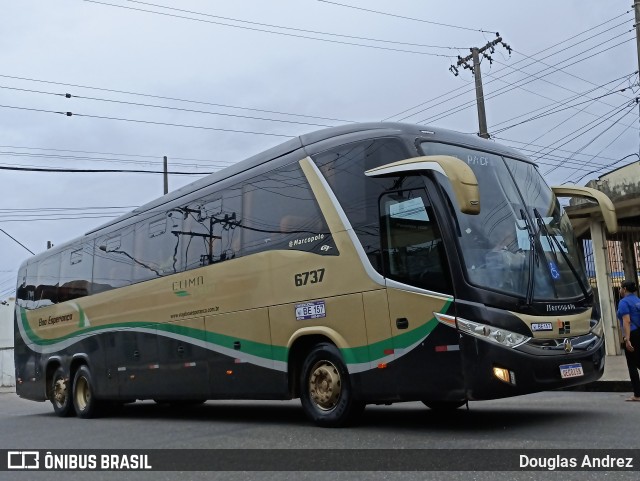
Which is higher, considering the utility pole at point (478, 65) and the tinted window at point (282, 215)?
the utility pole at point (478, 65)

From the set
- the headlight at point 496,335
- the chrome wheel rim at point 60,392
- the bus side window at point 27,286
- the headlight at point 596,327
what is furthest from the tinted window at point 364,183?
the bus side window at point 27,286

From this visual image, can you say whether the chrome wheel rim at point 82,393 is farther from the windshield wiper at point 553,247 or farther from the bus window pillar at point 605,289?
the bus window pillar at point 605,289

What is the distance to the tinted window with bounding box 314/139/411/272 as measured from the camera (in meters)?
8.34

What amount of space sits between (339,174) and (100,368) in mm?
7670

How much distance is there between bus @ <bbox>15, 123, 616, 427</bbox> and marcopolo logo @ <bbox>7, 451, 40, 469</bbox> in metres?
2.85

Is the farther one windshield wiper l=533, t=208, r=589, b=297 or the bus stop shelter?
the bus stop shelter

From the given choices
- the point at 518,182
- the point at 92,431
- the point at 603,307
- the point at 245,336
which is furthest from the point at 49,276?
the point at 603,307

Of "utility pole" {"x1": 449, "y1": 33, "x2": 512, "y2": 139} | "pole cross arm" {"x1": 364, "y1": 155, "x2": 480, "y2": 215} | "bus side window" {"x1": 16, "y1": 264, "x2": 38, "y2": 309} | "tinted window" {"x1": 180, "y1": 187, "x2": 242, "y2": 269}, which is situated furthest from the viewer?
"utility pole" {"x1": 449, "y1": 33, "x2": 512, "y2": 139}

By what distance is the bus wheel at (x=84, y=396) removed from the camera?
14406mm

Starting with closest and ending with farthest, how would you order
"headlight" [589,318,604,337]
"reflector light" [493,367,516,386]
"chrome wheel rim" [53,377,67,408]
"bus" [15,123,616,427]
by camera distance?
"reflector light" [493,367,516,386]
"bus" [15,123,616,427]
"headlight" [589,318,604,337]
"chrome wheel rim" [53,377,67,408]

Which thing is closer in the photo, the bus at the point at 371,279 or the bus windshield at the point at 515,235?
the bus at the point at 371,279

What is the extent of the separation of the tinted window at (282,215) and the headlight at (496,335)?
2.12 metres

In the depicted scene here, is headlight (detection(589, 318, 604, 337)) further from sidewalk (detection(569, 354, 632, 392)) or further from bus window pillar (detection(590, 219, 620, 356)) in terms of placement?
bus window pillar (detection(590, 219, 620, 356))

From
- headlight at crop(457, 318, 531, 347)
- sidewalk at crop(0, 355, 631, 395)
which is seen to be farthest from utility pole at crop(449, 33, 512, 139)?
headlight at crop(457, 318, 531, 347)
